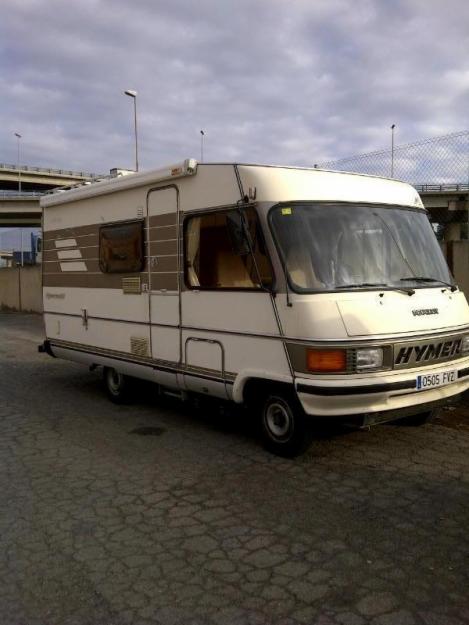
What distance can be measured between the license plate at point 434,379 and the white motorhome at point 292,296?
2 centimetres

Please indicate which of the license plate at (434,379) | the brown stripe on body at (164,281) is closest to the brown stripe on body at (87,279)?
the brown stripe on body at (164,281)

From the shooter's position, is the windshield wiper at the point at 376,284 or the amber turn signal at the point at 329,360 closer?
the amber turn signal at the point at 329,360

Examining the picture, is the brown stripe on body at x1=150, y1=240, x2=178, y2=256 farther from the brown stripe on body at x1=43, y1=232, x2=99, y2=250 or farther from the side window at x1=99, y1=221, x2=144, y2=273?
the brown stripe on body at x1=43, y1=232, x2=99, y2=250

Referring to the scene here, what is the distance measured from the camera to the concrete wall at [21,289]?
930 inches

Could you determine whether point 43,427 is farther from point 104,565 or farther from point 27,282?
point 27,282

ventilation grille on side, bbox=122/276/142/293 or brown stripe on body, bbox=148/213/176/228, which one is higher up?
brown stripe on body, bbox=148/213/176/228

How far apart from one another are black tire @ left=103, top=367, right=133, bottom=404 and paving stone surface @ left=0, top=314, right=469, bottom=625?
98cm

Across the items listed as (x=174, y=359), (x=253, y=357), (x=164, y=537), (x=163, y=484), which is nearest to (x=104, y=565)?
(x=164, y=537)

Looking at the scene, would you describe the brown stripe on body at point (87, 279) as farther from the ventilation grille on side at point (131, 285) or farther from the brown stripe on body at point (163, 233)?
the brown stripe on body at point (163, 233)

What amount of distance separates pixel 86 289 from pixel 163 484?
3899 millimetres

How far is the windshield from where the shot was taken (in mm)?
5062

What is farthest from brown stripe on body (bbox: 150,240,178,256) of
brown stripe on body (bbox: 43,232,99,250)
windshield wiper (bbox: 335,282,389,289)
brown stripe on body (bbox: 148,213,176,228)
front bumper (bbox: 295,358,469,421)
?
front bumper (bbox: 295,358,469,421)

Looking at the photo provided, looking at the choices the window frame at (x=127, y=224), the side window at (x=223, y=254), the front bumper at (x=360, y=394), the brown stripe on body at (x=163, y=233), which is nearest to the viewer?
the front bumper at (x=360, y=394)

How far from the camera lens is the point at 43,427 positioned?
21.5ft
